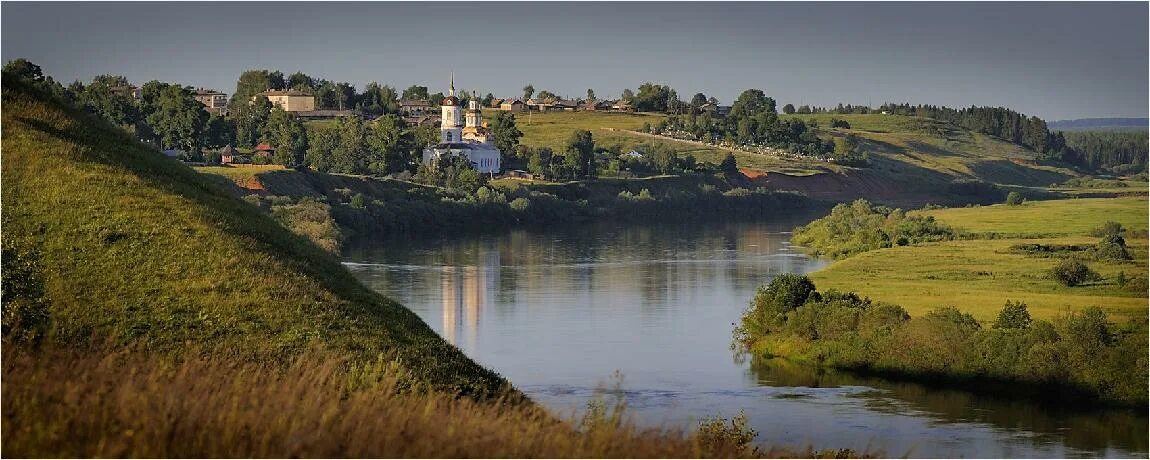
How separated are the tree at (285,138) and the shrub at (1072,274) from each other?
156 ft

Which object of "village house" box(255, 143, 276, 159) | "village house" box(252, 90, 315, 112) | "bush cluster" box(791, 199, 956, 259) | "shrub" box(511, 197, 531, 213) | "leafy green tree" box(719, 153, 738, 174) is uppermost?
"village house" box(252, 90, 315, 112)

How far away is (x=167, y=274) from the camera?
15.2 metres

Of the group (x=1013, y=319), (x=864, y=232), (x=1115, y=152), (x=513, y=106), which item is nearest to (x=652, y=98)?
(x=513, y=106)

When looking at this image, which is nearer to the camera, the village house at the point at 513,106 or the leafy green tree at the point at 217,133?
the leafy green tree at the point at 217,133

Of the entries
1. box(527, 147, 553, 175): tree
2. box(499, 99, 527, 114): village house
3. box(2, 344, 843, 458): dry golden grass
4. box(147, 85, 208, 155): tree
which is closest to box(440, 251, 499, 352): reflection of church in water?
box(2, 344, 843, 458): dry golden grass

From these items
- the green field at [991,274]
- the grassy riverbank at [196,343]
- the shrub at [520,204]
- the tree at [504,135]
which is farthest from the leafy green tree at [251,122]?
the grassy riverbank at [196,343]

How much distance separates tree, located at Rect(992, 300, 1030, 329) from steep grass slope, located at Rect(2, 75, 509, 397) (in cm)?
1508

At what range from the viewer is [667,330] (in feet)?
109

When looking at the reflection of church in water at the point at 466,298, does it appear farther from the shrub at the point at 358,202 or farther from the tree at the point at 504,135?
the tree at the point at 504,135

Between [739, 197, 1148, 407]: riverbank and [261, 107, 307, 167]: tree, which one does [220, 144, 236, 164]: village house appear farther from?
[739, 197, 1148, 407]: riverbank

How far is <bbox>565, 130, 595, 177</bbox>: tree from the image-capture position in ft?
291

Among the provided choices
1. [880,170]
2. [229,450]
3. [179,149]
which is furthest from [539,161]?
[229,450]

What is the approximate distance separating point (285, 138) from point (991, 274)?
171 ft

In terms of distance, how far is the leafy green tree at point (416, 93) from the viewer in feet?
504
